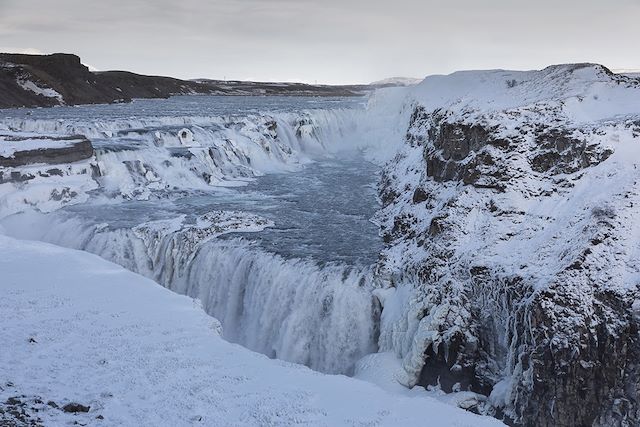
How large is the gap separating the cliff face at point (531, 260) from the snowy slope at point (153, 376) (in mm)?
2080

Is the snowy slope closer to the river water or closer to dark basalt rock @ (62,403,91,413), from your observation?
dark basalt rock @ (62,403,91,413)

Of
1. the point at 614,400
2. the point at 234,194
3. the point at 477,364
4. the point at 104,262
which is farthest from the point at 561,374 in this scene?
the point at 234,194

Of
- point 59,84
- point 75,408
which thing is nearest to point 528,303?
point 75,408

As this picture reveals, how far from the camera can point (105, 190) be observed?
898 inches

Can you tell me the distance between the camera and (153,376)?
7.89 metres

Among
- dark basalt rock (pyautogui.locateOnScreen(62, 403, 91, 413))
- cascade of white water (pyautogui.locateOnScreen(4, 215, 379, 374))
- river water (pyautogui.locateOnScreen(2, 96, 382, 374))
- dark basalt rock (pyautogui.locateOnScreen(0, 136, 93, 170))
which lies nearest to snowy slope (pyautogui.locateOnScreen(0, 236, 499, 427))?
dark basalt rock (pyautogui.locateOnScreen(62, 403, 91, 413))

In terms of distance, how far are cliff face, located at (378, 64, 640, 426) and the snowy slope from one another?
2.08 meters

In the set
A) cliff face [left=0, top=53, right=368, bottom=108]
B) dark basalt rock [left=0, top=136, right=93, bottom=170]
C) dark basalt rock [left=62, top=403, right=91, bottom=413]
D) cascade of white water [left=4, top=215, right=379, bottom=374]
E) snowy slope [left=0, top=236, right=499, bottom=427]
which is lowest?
cascade of white water [left=4, top=215, right=379, bottom=374]

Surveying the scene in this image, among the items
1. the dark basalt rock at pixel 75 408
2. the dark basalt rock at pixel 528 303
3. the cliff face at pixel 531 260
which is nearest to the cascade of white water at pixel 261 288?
the cliff face at pixel 531 260

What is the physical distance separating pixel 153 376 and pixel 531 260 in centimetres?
661

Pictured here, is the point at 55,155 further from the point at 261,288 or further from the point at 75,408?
the point at 75,408

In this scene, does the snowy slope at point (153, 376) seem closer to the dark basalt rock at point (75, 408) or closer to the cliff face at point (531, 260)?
the dark basalt rock at point (75, 408)

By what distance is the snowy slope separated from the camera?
7113mm

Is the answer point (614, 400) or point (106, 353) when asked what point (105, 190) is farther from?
point (614, 400)
